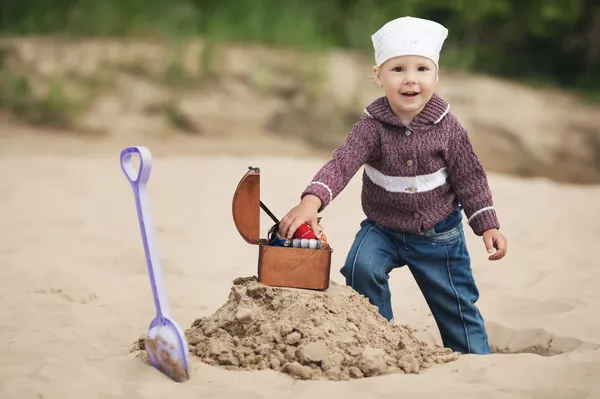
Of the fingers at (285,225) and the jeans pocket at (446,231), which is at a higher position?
the jeans pocket at (446,231)

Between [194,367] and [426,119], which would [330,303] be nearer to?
[194,367]

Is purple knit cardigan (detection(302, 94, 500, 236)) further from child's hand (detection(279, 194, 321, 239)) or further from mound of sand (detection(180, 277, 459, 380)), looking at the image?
mound of sand (detection(180, 277, 459, 380))

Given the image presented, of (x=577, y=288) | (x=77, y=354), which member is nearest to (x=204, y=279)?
(x=77, y=354)

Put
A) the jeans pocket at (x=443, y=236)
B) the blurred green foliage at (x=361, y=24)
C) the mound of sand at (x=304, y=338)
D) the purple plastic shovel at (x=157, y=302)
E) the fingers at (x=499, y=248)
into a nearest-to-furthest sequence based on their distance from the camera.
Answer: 1. the purple plastic shovel at (x=157, y=302)
2. the mound of sand at (x=304, y=338)
3. the fingers at (x=499, y=248)
4. the jeans pocket at (x=443, y=236)
5. the blurred green foliage at (x=361, y=24)

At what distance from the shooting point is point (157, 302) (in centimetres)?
251

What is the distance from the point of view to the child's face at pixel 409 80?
9.39 feet

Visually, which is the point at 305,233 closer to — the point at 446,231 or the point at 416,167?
the point at 416,167

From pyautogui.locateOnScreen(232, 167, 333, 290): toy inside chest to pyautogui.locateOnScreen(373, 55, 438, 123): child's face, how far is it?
515 millimetres

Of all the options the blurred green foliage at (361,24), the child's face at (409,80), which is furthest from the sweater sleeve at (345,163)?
the blurred green foliage at (361,24)

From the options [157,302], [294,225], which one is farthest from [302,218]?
[157,302]

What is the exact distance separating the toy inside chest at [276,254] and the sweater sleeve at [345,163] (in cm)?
16

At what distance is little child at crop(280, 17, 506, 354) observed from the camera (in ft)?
9.42

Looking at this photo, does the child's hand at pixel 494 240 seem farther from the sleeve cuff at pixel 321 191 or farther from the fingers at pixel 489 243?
the sleeve cuff at pixel 321 191

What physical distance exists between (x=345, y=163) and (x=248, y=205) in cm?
37
